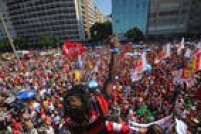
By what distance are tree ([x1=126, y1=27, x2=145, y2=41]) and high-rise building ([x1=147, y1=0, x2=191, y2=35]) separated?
3129mm

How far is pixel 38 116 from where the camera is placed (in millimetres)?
8008

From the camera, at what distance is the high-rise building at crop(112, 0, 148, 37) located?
157 feet

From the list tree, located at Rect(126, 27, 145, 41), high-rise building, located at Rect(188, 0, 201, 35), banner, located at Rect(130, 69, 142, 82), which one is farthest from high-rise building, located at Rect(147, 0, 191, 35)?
banner, located at Rect(130, 69, 142, 82)

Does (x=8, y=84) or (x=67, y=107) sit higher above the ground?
(x=67, y=107)

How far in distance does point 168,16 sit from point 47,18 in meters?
47.0

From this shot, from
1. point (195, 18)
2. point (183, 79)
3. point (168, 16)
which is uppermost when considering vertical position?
point (168, 16)

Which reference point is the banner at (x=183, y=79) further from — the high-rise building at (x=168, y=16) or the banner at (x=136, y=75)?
the high-rise building at (x=168, y=16)

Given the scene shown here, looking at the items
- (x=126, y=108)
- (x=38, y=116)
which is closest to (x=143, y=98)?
(x=126, y=108)

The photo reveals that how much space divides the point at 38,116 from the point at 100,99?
7.64m

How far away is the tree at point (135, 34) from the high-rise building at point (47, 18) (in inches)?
930

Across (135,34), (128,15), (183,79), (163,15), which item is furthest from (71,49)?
(128,15)

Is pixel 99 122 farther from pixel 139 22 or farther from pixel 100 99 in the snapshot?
pixel 139 22

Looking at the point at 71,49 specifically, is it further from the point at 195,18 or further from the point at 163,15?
the point at 195,18

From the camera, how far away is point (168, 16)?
147 feet
